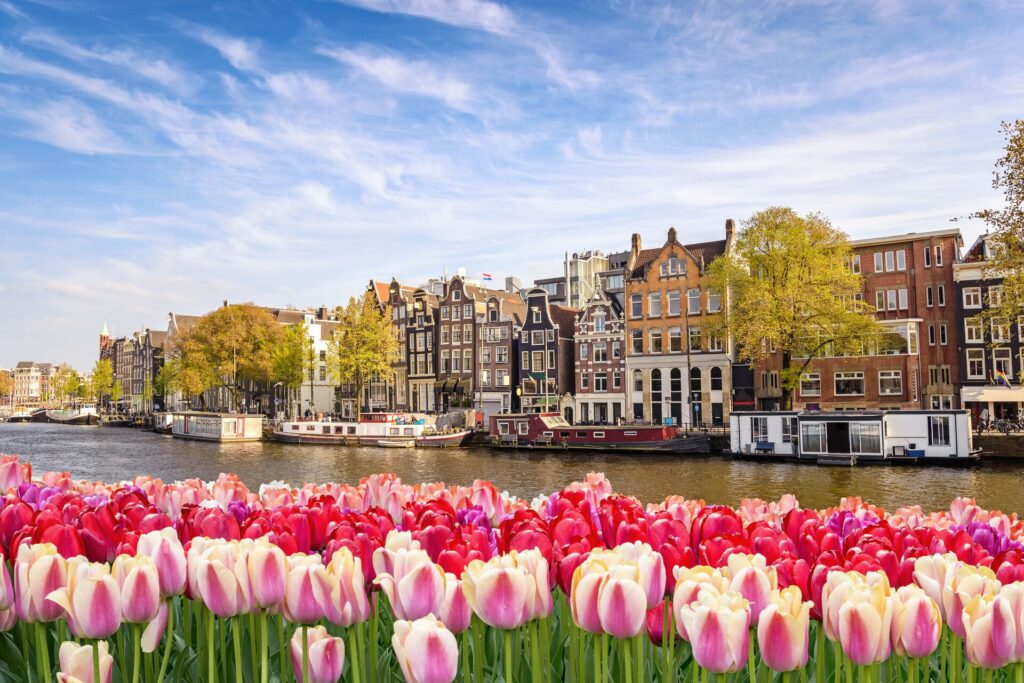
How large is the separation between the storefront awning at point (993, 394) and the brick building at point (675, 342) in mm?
12794

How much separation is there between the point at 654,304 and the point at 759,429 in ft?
56.4

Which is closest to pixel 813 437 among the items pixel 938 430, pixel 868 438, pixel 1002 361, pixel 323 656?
pixel 868 438

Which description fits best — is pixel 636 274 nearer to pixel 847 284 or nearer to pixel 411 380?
pixel 847 284

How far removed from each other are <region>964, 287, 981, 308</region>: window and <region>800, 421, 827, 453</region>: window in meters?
14.5

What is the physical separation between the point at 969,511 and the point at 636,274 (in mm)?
51464

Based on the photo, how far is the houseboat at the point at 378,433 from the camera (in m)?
48.2

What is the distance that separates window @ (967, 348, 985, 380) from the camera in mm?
43469

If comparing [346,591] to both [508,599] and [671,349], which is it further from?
[671,349]

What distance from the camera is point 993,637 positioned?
7.44 feet

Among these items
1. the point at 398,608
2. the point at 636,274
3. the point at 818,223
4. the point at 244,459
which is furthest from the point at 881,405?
the point at 398,608

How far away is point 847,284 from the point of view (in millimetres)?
39656

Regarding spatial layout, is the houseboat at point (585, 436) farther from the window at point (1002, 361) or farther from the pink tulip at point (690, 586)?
the pink tulip at point (690, 586)

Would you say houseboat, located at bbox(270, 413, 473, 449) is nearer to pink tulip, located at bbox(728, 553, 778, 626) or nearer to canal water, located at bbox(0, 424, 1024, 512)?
canal water, located at bbox(0, 424, 1024, 512)

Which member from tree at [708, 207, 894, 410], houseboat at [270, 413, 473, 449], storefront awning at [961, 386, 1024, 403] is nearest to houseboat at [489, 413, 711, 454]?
houseboat at [270, 413, 473, 449]
